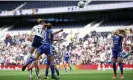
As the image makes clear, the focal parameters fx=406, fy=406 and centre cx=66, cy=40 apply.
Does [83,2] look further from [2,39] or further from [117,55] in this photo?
[117,55]

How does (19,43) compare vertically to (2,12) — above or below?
below

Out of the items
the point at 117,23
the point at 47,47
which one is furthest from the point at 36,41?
the point at 117,23

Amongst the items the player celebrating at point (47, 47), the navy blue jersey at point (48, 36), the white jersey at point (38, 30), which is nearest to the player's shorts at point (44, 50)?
the player celebrating at point (47, 47)

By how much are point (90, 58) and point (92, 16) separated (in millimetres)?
12579

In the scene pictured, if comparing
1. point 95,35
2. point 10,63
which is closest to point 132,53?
point 95,35

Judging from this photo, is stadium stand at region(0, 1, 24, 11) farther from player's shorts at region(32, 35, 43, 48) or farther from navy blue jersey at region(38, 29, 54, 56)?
player's shorts at region(32, 35, 43, 48)

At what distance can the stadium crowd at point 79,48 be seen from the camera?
125 feet

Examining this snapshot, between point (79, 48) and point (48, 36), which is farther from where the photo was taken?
point (79, 48)

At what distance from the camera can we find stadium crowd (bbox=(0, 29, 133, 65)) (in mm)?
38000

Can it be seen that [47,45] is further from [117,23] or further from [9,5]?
[9,5]

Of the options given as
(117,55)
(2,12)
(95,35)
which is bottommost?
(117,55)

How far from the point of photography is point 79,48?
133 ft

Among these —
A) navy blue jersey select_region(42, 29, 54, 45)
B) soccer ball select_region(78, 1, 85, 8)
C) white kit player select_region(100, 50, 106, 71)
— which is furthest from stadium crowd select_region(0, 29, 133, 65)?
navy blue jersey select_region(42, 29, 54, 45)

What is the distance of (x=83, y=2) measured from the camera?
4766 cm
